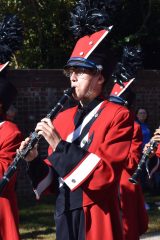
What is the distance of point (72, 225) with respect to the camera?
3.99 m

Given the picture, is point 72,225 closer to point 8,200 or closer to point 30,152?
point 30,152

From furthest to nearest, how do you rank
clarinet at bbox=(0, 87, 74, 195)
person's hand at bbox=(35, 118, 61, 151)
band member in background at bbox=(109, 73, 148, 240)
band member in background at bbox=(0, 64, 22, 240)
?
band member in background at bbox=(109, 73, 148, 240) → band member in background at bbox=(0, 64, 22, 240) → clarinet at bbox=(0, 87, 74, 195) → person's hand at bbox=(35, 118, 61, 151)

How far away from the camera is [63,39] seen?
14.8m

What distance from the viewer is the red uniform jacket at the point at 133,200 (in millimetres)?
6387

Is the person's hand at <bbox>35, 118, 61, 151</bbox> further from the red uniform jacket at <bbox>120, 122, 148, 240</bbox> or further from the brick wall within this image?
the brick wall

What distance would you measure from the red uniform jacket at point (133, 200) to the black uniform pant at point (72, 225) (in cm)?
233

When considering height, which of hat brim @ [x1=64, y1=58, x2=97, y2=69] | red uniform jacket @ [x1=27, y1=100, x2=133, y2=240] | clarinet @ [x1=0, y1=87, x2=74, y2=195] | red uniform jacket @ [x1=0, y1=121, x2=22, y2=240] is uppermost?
hat brim @ [x1=64, y1=58, x2=97, y2=69]

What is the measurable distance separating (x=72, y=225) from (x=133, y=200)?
2621 mm

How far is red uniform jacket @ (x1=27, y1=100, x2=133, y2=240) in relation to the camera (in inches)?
147

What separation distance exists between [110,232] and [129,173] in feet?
8.67

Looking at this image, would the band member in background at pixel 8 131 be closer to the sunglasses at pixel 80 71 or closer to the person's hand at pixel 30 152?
the person's hand at pixel 30 152

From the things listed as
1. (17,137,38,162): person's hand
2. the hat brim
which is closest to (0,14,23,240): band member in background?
(17,137,38,162): person's hand

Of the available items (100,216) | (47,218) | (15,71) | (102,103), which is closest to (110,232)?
(100,216)

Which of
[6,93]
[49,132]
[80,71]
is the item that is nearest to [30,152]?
[49,132]
